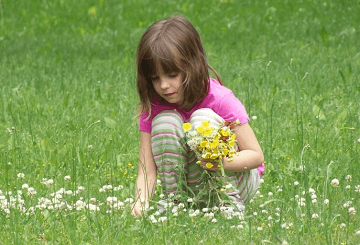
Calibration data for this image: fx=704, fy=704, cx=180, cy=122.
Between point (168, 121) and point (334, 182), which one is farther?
point (168, 121)

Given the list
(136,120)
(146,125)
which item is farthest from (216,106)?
(136,120)

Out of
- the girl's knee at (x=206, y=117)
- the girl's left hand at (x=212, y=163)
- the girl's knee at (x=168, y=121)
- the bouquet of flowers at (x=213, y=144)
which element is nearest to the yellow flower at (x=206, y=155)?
the bouquet of flowers at (x=213, y=144)

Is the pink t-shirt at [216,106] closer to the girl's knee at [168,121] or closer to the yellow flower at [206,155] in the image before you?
the girl's knee at [168,121]

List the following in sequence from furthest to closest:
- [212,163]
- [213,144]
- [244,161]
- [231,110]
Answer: [231,110]
[244,161]
[212,163]
[213,144]

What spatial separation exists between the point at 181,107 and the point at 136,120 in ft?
5.53

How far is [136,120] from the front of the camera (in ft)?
16.3

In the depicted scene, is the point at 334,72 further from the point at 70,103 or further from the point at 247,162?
the point at 247,162

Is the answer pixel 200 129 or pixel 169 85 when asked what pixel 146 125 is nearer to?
pixel 169 85

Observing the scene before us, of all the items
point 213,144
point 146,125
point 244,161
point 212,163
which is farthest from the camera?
point 146,125

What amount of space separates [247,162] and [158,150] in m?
0.43

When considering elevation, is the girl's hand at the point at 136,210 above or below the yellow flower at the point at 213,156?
below

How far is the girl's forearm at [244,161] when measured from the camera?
3049mm

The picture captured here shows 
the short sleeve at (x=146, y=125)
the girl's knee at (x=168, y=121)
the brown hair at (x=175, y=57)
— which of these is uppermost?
the brown hair at (x=175, y=57)

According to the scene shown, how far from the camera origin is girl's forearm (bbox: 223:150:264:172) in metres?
3.05
